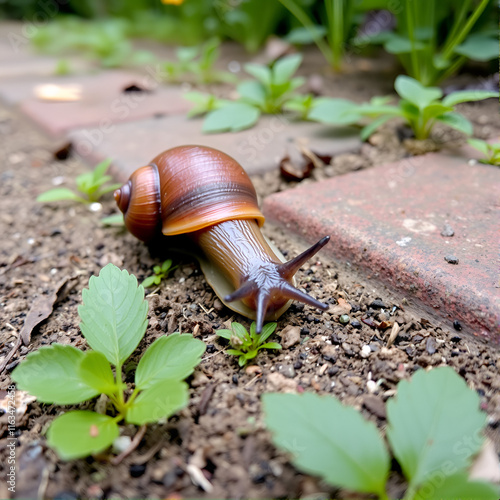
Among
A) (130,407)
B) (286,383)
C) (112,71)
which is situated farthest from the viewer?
(112,71)

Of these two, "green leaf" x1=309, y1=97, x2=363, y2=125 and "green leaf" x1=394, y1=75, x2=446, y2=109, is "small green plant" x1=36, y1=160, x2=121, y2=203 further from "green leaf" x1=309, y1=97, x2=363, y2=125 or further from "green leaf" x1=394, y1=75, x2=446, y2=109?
"green leaf" x1=394, y1=75, x2=446, y2=109

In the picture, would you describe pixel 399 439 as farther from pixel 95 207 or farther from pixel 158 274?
pixel 95 207

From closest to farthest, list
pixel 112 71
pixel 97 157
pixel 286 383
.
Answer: pixel 286 383
pixel 97 157
pixel 112 71

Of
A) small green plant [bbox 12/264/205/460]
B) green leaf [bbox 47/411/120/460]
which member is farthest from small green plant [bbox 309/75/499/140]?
green leaf [bbox 47/411/120/460]

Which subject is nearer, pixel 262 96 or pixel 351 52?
pixel 262 96

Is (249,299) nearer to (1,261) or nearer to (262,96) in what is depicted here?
(1,261)

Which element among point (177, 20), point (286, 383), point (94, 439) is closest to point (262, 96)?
point (286, 383)
